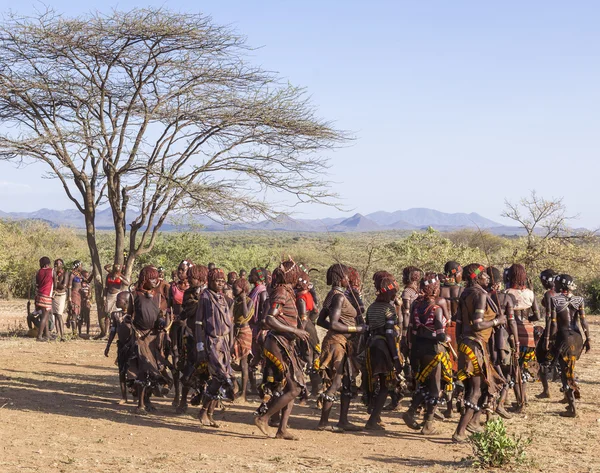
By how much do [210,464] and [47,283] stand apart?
9.38 meters

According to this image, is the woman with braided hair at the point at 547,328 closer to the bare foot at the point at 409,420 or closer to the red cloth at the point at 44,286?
the bare foot at the point at 409,420

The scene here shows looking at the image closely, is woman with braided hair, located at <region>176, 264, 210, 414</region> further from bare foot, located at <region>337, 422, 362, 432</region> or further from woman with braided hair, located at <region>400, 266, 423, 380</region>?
woman with braided hair, located at <region>400, 266, 423, 380</region>

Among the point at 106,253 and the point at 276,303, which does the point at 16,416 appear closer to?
the point at 276,303

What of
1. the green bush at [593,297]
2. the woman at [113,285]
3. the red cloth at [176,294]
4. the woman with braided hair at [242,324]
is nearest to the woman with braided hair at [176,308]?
the red cloth at [176,294]

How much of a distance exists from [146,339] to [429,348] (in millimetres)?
3240

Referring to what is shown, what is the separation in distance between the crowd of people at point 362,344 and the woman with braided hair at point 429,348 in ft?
0.04

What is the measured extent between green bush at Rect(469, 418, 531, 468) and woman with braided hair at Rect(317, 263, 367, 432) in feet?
5.60

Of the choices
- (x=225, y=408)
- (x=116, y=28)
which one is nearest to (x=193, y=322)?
(x=225, y=408)

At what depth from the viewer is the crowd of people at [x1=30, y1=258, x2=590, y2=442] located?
320 inches

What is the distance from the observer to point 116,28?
16.5m

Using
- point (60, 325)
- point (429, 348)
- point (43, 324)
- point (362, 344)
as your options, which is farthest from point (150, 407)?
point (60, 325)

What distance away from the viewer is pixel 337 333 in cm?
835

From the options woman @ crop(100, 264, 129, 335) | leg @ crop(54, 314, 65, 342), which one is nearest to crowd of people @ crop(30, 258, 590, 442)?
woman @ crop(100, 264, 129, 335)

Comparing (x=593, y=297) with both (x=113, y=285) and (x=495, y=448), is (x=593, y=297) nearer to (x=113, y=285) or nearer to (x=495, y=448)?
(x=113, y=285)
